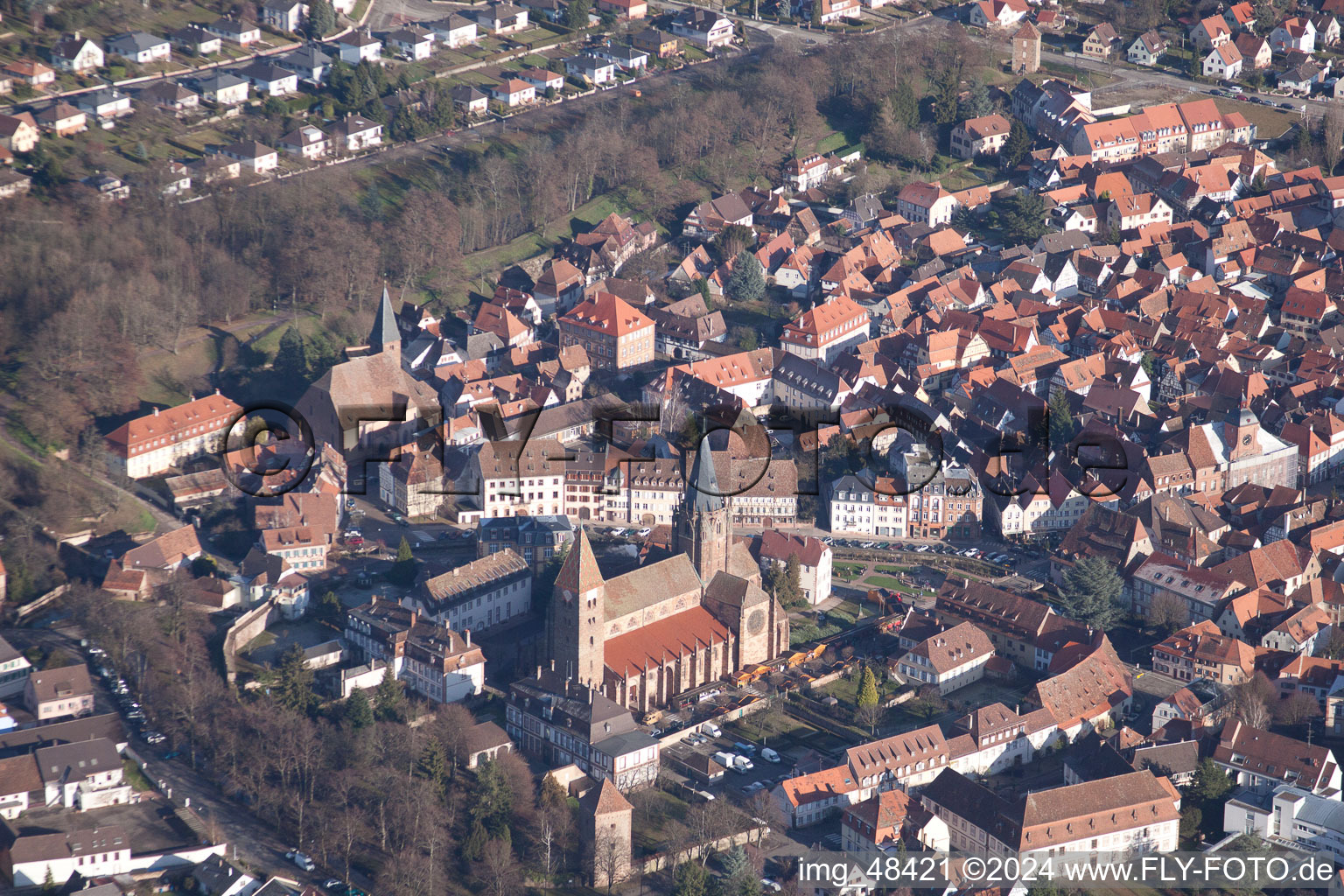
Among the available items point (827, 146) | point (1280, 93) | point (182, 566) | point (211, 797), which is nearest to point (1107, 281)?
point (827, 146)

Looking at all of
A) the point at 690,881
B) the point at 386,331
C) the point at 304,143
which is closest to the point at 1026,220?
the point at 386,331

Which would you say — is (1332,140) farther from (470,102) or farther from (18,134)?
(18,134)

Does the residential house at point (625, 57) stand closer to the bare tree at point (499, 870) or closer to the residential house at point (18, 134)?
the residential house at point (18, 134)

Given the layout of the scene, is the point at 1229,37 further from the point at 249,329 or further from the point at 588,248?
the point at 249,329

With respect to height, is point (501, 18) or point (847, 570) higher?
point (501, 18)

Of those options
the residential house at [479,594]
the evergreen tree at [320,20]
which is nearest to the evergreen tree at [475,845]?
the residential house at [479,594]

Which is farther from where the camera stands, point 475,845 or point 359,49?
point 359,49
